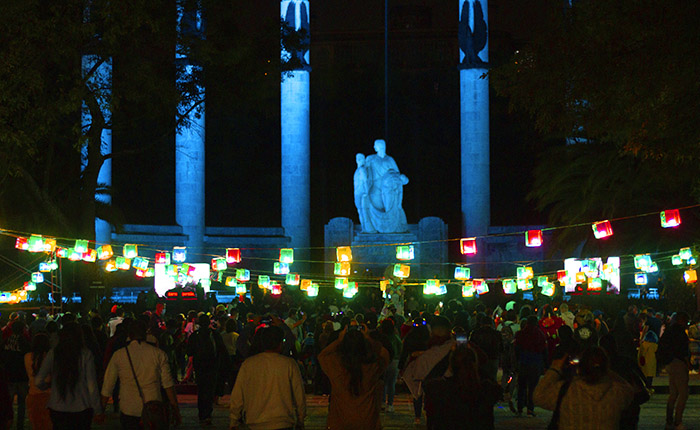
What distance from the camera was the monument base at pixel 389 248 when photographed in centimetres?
3403

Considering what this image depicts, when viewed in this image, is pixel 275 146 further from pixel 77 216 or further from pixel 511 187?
pixel 77 216

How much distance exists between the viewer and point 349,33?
2323 inches

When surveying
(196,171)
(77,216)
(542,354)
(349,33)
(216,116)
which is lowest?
(542,354)

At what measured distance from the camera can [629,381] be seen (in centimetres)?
838

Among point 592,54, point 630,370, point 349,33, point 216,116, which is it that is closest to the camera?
point 630,370

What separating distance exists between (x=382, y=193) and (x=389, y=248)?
6.72 feet

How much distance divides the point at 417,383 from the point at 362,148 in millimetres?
41349

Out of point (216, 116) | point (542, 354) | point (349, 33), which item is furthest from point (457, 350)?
point (349, 33)

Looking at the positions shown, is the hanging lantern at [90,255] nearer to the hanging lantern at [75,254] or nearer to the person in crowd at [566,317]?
the hanging lantern at [75,254]

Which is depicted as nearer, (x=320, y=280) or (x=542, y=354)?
(x=542, y=354)

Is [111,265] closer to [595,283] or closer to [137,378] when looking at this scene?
[595,283]

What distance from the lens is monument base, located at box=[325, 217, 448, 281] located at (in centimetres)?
3403

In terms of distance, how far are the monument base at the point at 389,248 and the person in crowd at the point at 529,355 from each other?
18671mm

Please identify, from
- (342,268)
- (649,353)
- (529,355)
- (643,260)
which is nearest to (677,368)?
(529,355)
